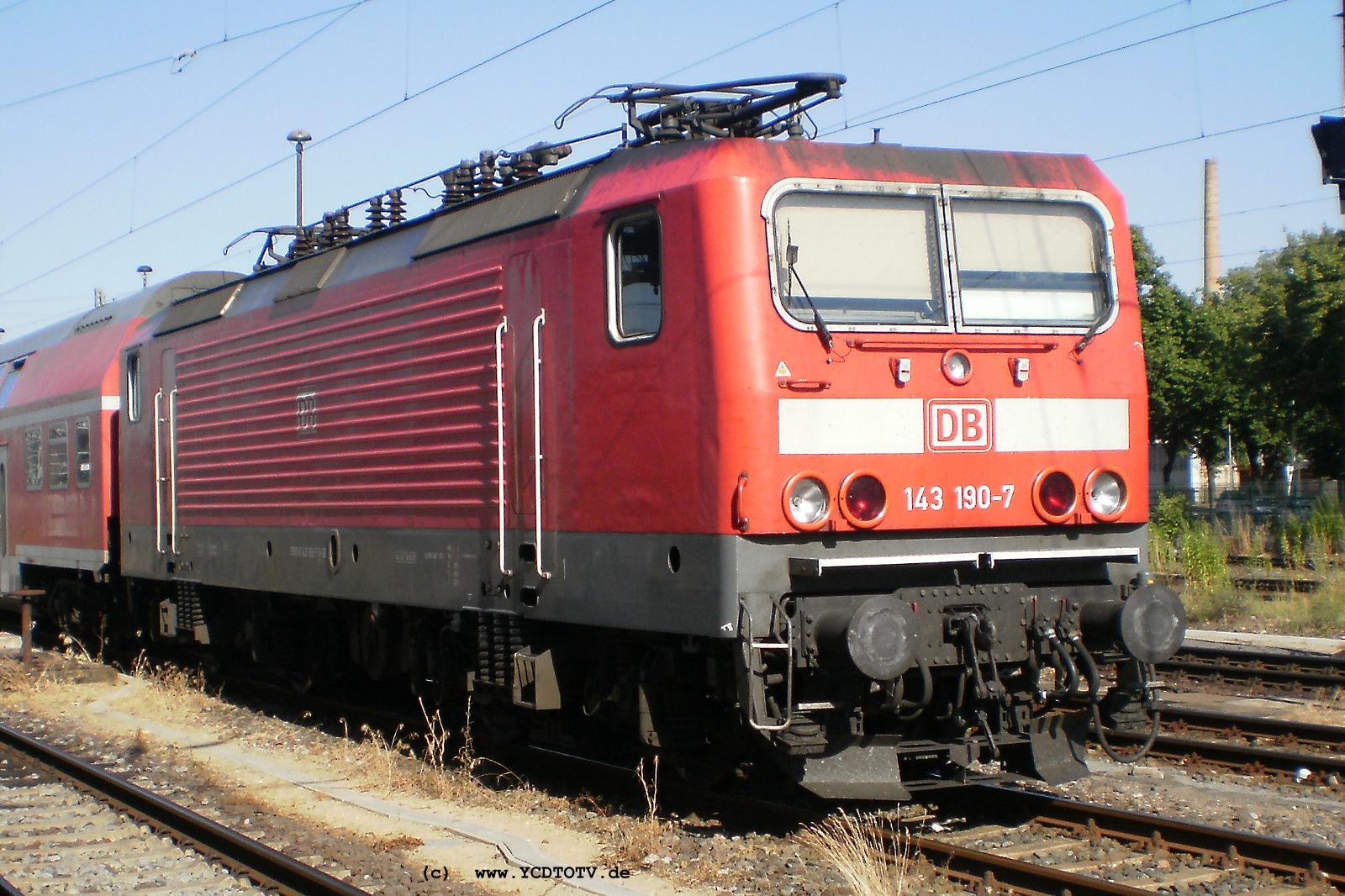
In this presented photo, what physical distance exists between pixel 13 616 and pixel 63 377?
7.86 metres

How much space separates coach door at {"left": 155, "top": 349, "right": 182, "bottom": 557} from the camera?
45.1 ft

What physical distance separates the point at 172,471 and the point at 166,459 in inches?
9.3

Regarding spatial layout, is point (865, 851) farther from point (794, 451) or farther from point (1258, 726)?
point (1258, 726)

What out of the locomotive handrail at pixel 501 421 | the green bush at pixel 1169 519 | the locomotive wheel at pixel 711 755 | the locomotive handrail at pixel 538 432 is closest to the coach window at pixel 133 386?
the locomotive handrail at pixel 501 421

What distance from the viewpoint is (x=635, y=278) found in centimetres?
786

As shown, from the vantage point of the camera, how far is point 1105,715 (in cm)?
796

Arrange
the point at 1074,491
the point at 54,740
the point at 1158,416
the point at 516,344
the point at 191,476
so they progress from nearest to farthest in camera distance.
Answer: the point at 1074,491
the point at 516,344
the point at 54,740
the point at 191,476
the point at 1158,416

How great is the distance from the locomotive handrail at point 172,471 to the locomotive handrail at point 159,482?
0.48 ft

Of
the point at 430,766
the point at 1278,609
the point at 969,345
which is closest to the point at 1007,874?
the point at 969,345

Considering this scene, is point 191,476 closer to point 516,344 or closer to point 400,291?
point 400,291

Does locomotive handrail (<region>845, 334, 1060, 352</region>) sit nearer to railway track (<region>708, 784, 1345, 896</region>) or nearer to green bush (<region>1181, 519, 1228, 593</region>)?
railway track (<region>708, 784, 1345, 896</region>)

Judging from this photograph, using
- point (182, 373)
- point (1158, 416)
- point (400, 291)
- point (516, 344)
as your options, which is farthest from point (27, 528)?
point (1158, 416)

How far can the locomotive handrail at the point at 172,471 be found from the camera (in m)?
13.7

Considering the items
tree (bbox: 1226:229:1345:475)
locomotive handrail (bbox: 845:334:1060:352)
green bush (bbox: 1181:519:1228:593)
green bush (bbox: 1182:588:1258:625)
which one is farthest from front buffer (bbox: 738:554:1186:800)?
tree (bbox: 1226:229:1345:475)
